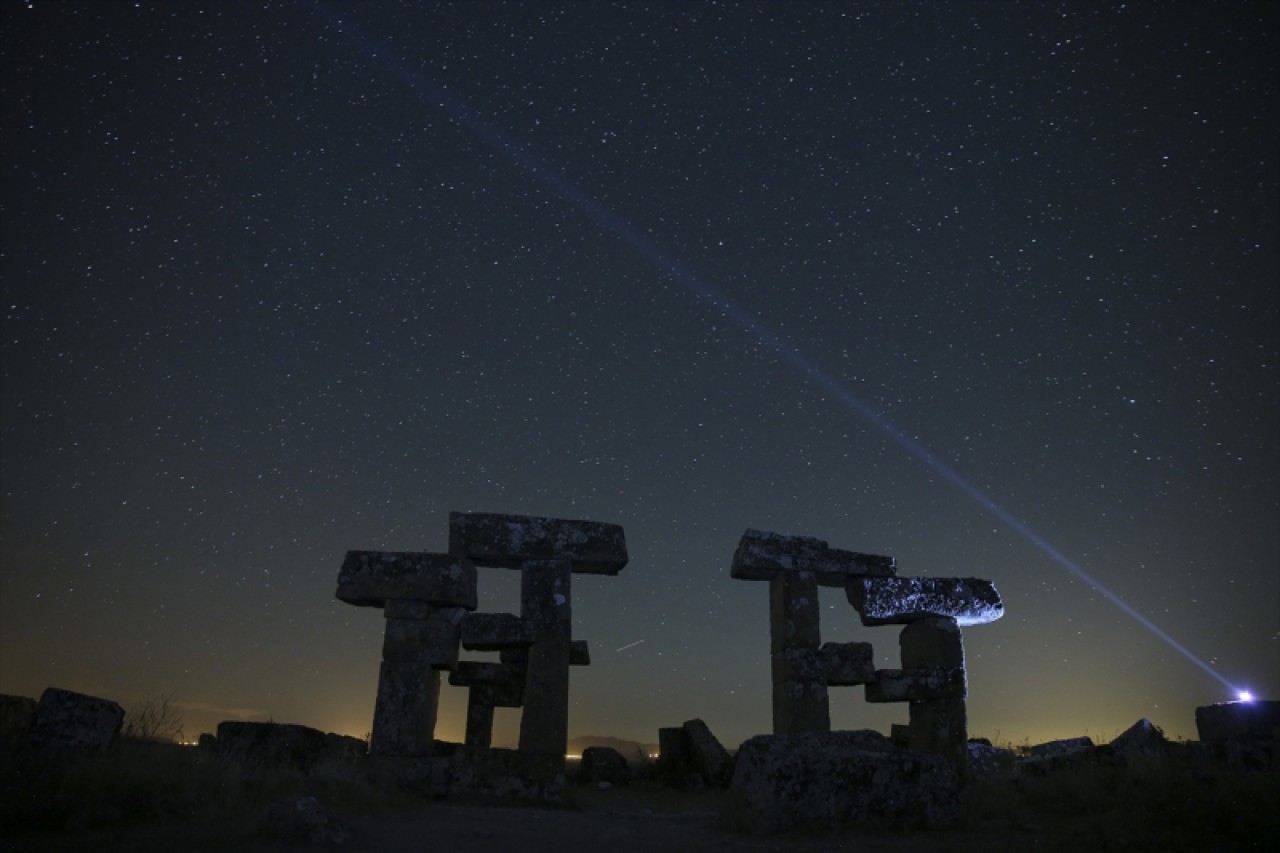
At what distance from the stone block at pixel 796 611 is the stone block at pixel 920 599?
860 mm

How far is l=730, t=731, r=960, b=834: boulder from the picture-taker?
6406mm

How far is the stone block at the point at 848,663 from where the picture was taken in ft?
39.0

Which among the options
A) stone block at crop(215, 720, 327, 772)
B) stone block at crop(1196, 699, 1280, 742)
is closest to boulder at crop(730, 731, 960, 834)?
stone block at crop(215, 720, 327, 772)

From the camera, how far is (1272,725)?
11047 millimetres

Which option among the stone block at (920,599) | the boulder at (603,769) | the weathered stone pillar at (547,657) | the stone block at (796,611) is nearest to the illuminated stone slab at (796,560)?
the stone block at (796,611)

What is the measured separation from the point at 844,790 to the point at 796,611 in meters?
5.58

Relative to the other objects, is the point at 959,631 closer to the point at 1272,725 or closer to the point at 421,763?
the point at 1272,725

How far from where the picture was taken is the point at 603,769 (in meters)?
13.0

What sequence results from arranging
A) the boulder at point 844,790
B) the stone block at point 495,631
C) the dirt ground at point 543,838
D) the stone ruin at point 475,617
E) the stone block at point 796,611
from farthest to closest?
1. the stone block at point 796,611
2. the stone block at point 495,631
3. the stone ruin at point 475,617
4. the boulder at point 844,790
5. the dirt ground at point 543,838

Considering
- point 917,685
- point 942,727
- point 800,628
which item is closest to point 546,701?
point 800,628

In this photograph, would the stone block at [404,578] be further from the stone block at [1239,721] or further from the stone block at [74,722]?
the stone block at [1239,721]

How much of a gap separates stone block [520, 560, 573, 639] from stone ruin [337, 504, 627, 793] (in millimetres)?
14

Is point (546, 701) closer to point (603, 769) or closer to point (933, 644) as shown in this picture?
point (603, 769)

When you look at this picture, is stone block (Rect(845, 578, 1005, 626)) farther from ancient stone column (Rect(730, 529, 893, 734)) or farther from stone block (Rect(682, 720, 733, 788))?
stone block (Rect(682, 720, 733, 788))
